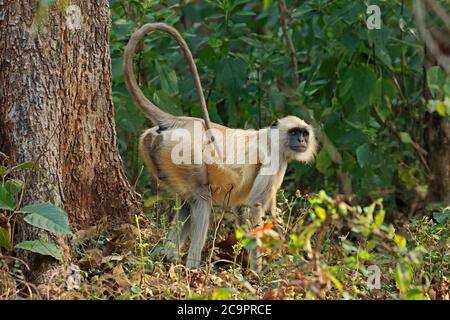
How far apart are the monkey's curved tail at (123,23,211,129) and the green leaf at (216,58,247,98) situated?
1381 mm

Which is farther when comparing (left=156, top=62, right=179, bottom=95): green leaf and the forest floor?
(left=156, top=62, right=179, bottom=95): green leaf

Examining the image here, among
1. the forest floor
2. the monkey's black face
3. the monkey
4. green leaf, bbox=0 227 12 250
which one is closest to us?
the forest floor

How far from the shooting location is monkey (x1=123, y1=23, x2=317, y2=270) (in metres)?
5.76

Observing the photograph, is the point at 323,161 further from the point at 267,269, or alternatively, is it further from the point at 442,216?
the point at 267,269

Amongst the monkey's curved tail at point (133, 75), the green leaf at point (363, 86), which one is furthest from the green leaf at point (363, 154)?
the monkey's curved tail at point (133, 75)

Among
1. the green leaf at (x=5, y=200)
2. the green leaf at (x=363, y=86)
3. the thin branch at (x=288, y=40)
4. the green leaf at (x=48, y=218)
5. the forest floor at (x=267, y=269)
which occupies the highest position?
the thin branch at (x=288, y=40)

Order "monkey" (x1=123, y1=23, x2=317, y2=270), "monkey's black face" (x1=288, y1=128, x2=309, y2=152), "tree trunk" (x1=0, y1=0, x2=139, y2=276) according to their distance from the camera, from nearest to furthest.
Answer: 1. "tree trunk" (x1=0, y1=0, x2=139, y2=276)
2. "monkey" (x1=123, y1=23, x2=317, y2=270)
3. "monkey's black face" (x1=288, y1=128, x2=309, y2=152)

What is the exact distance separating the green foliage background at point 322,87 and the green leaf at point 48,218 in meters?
2.30

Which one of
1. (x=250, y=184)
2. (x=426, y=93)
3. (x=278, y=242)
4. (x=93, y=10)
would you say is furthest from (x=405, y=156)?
(x=278, y=242)

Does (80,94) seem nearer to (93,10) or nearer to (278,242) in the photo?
(93,10)

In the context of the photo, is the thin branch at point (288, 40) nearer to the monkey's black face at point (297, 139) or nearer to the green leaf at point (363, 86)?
the green leaf at point (363, 86)

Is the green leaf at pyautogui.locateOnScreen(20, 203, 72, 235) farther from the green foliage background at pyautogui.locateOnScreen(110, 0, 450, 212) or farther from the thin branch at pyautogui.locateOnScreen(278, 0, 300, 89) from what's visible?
the thin branch at pyautogui.locateOnScreen(278, 0, 300, 89)

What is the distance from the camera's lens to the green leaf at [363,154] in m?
7.06

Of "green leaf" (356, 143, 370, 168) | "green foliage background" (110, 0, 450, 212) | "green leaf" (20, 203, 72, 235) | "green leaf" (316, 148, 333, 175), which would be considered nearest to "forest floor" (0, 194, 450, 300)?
"green leaf" (20, 203, 72, 235)
